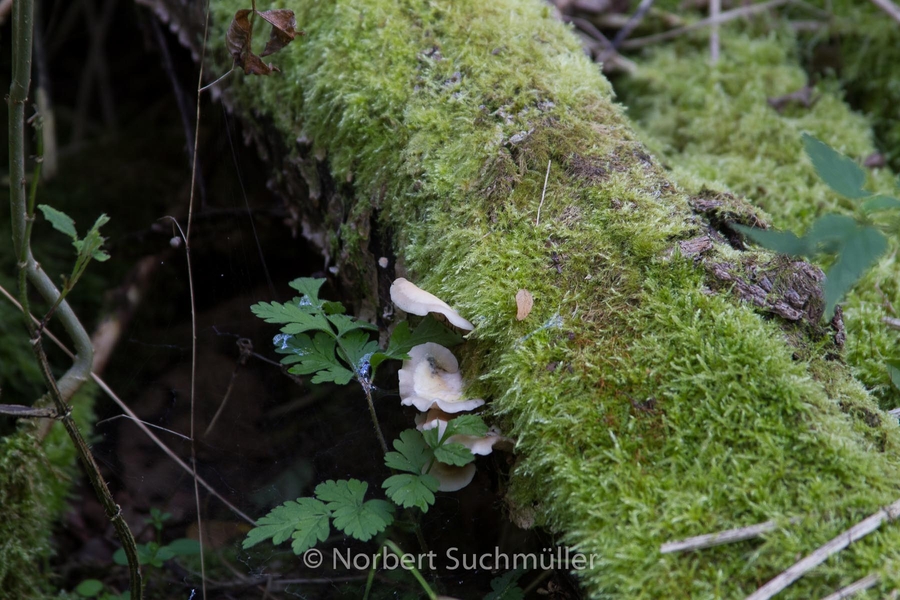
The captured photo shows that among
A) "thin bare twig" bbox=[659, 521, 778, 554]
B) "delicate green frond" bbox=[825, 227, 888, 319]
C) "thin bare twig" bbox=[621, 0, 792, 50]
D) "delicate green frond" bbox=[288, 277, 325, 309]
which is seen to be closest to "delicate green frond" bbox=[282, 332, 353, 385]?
"delicate green frond" bbox=[288, 277, 325, 309]

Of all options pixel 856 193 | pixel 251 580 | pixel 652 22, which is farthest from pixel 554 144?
pixel 652 22

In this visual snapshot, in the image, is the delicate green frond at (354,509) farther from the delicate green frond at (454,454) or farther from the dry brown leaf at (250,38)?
the dry brown leaf at (250,38)

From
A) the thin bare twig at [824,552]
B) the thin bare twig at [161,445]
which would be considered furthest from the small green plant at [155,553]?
the thin bare twig at [824,552]

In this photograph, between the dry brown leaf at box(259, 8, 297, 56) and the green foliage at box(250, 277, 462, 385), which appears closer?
the green foliage at box(250, 277, 462, 385)

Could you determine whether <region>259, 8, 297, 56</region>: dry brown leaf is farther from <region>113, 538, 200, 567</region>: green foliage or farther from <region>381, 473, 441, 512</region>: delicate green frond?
<region>113, 538, 200, 567</region>: green foliage

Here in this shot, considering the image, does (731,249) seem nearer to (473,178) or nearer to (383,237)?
(473,178)

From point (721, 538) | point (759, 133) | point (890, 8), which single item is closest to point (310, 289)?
point (721, 538)
